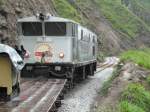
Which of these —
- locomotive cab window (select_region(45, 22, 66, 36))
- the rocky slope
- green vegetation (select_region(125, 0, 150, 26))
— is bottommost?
locomotive cab window (select_region(45, 22, 66, 36))

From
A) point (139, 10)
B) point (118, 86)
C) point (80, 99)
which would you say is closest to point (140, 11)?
point (139, 10)

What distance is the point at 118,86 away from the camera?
1980 cm

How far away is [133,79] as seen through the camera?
2105 cm

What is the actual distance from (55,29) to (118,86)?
3.83 meters

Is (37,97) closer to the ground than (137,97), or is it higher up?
higher up

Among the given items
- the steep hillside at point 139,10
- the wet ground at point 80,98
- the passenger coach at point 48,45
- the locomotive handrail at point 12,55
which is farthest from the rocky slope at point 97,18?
the locomotive handrail at point 12,55

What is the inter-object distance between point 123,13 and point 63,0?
4631cm

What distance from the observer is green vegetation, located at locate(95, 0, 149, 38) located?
316 feet

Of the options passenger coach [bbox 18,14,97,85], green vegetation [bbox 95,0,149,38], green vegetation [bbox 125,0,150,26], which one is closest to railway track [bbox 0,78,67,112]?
passenger coach [bbox 18,14,97,85]

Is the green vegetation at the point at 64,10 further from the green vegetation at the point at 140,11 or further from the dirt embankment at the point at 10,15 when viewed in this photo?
the green vegetation at the point at 140,11

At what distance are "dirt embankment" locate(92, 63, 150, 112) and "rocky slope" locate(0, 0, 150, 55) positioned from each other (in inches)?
289

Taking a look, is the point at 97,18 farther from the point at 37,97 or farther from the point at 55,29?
the point at 37,97

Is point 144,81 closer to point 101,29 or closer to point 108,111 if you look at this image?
point 108,111

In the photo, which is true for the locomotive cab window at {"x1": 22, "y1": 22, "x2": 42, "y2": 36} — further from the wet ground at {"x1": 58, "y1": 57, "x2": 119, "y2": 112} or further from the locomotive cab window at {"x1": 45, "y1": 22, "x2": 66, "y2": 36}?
the wet ground at {"x1": 58, "y1": 57, "x2": 119, "y2": 112}
